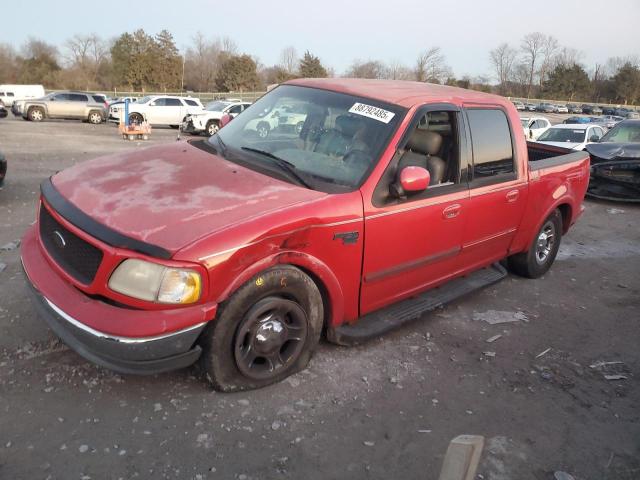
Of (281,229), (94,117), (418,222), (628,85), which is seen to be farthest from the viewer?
(628,85)

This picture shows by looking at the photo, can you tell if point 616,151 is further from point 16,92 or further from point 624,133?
point 16,92

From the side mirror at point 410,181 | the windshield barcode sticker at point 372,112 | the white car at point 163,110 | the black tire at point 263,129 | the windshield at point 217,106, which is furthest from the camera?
the white car at point 163,110

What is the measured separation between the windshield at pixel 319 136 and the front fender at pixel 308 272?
0.51 metres

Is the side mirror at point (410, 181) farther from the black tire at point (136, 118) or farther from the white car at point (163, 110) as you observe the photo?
the black tire at point (136, 118)

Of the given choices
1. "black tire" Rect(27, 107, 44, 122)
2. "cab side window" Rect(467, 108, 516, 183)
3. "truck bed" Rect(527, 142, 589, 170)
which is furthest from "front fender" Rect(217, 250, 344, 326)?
"black tire" Rect(27, 107, 44, 122)

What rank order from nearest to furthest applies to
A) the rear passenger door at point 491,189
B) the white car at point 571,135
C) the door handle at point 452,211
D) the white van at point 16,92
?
the door handle at point 452,211
the rear passenger door at point 491,189
the white car at point 571,135
the white van at point 16,92

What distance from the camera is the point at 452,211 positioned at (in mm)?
3854

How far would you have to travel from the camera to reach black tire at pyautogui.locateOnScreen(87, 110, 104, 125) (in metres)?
25.8

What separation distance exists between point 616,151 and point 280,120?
333 inches

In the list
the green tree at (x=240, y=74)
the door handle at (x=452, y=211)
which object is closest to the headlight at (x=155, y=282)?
the door handle at (x=452, y=211)

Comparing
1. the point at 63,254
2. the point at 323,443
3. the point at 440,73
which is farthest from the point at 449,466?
the point at 440,73

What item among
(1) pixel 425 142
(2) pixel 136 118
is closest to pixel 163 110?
(2) pixel 136 118

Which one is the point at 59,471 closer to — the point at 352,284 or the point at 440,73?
the point at 352,284

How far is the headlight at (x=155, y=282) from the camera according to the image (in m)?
2.54
